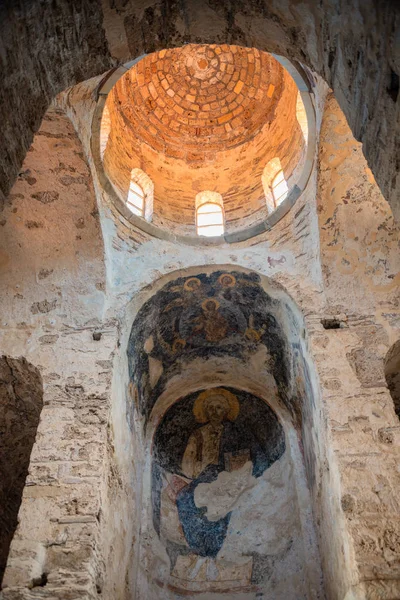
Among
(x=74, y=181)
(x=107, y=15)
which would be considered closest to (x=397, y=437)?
(x=107, y=15)

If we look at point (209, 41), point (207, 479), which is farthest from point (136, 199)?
point (209, 41)

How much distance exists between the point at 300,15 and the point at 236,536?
6.04 metres

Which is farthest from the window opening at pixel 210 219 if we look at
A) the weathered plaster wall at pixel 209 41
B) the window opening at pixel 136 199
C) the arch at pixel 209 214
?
the weathered plaster wall at pixel 209 41

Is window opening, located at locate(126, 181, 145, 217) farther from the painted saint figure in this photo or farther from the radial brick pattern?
the painted saint figure

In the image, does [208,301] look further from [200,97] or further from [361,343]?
[200,97]

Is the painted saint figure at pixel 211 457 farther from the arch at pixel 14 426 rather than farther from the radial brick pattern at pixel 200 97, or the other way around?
the radial brick pattern at pixel 200 97

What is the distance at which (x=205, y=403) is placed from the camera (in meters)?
8.10

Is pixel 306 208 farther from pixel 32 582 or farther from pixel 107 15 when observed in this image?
pixel 32 582

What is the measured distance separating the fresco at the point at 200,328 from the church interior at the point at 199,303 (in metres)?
0.04

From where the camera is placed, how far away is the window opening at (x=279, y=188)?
7.82m

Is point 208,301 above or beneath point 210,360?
above

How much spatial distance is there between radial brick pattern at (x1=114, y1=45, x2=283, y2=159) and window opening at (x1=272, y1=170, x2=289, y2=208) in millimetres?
1156

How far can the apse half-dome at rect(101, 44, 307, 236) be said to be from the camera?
7922 mm

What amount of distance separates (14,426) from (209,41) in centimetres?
503
